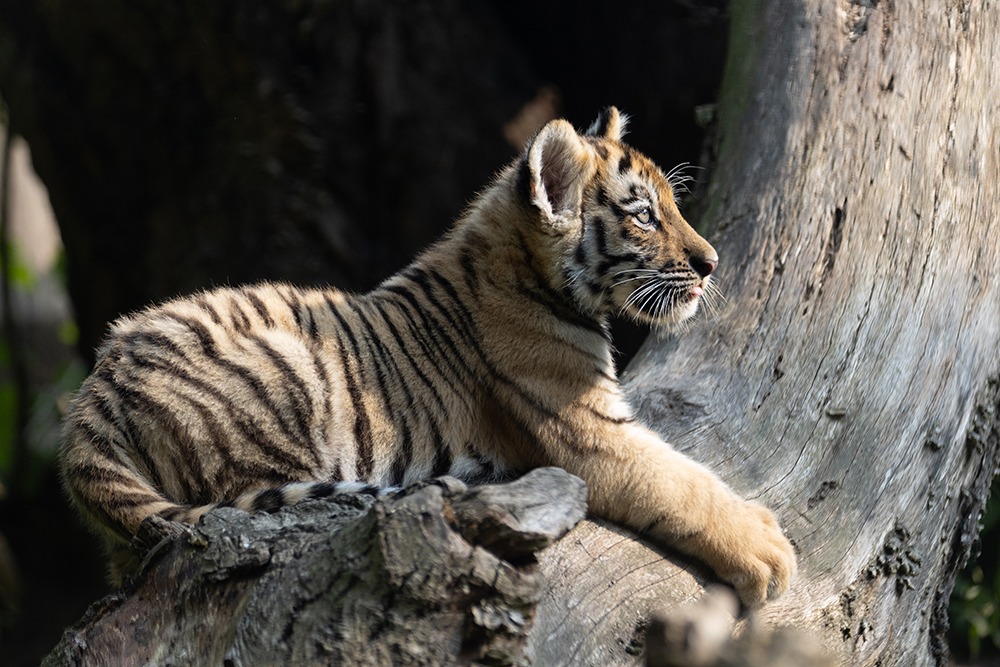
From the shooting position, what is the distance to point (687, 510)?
356 centimetres

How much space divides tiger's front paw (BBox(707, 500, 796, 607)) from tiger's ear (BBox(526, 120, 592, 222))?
1373 millimetres

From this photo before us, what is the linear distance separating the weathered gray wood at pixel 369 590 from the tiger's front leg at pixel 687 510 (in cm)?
94

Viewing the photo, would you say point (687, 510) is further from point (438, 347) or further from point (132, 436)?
point (132, 436)

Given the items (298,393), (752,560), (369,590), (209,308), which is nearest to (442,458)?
(298,393)

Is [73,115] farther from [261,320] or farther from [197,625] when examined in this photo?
[197,625]

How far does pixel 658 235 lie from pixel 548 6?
5110 millimetres

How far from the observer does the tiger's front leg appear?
352cm

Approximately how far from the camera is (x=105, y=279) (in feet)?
27.0

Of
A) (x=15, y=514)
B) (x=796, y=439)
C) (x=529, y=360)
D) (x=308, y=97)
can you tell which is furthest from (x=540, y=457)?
(x=15, y=514)

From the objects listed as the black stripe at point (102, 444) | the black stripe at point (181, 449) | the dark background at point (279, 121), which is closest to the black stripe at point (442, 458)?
the black stripe at point (181, 449)

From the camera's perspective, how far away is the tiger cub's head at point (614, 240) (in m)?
4.12

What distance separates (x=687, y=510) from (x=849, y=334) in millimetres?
1233

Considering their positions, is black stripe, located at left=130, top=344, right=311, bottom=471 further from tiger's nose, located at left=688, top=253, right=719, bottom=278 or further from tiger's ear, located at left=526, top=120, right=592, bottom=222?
tiger's nose, located at left=688, top=253, right=719, bottom=278

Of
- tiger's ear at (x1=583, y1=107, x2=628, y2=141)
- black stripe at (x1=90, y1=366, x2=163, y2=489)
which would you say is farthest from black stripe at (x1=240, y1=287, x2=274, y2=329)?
tiger's ear at (x1=583, y1=107, x2=628, y2=141)
